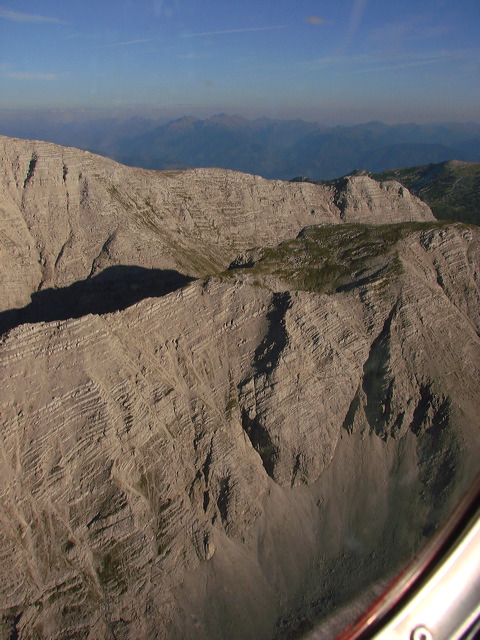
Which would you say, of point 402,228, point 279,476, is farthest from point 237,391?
point 402,228

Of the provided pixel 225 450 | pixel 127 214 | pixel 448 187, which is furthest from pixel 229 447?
pixel 448 187

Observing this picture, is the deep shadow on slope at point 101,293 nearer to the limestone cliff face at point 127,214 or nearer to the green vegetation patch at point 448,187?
the limestone cliff face at point 127,214

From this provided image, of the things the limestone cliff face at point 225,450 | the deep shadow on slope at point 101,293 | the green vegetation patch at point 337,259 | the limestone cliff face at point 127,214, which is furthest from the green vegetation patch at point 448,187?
the limestone cliff face at point 225,450

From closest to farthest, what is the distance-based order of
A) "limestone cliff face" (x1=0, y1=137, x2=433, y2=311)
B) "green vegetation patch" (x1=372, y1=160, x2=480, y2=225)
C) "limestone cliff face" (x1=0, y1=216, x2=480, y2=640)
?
"limestone cliff face" (x1=0, y1=216, x2=480, y2=640)
"limestone cliff face" (x1=0, y1=137, x2=433, y2=311)
"green vegetation patch" (x1=372, y1=160, x2=480, y2=225)

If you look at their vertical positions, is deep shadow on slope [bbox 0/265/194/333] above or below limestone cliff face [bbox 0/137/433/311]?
below

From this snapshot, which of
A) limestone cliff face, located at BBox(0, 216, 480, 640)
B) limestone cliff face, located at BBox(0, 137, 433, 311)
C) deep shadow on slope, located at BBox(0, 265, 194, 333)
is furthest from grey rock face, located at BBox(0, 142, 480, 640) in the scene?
limestone cliff face, located at BBox(0, 137, 433, 311)

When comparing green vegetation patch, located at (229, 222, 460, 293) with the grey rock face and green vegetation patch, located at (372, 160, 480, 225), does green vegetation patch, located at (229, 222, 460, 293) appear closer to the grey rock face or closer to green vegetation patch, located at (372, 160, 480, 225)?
the grey rock face

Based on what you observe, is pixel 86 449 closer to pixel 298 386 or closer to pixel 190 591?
pixel 190 591
